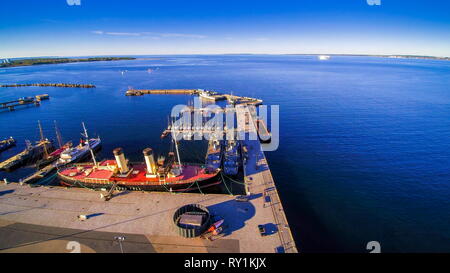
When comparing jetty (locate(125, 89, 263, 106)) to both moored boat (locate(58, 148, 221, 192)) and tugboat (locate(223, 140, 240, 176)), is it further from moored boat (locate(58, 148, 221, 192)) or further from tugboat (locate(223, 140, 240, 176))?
moored boat (locate(58, 148, 221, 192))

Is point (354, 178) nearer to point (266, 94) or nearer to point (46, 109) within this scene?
point (266, 94)

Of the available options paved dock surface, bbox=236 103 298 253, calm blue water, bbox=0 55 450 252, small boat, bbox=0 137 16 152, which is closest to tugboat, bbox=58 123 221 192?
paved dock surface, bbox=236 103 298 253

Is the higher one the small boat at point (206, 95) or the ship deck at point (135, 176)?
the small boat at point (206, 95)

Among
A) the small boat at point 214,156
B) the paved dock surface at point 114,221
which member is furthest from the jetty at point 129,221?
the small boat at point 214,156

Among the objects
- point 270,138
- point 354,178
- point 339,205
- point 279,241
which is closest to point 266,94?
point 270,138

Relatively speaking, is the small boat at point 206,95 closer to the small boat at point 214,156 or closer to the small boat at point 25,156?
the small boat at point 214,156

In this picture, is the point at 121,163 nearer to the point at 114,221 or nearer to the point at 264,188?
the point at 114,221
